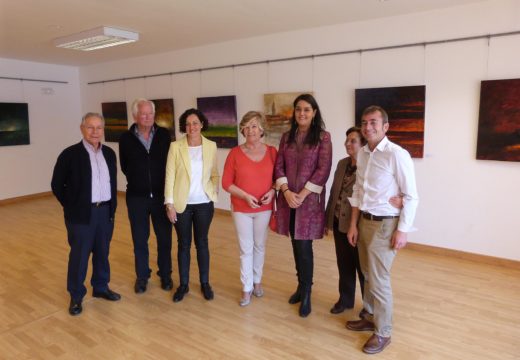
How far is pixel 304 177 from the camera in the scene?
272 centimetres

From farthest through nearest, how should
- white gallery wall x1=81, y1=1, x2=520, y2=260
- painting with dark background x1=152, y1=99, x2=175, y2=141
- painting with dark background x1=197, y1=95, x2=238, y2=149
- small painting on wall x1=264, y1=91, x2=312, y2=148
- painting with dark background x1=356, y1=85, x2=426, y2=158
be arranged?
1. painting with dark background x1=152, y1=99, x2=175, y2=141
2. painting with dark background x1=197, y1=95, x2=238, y2=149
3. small painting on wall x1=264, y1=91, x2=312, y2=148
4. painting with dark background x1=356, y1=85, x2=426, y2=158
5. white gallery wall x1=81, y1=1, x2=520, y2=260

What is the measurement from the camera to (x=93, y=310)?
312 centimetres

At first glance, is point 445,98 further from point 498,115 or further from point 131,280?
point 131,280

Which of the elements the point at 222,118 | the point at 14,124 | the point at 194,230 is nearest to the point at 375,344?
the point at 194,230

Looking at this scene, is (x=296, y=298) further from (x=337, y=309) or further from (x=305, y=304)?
(x=337, y=309)

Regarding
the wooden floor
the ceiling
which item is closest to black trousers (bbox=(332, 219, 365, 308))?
the wooden floor

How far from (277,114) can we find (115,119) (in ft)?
12.2

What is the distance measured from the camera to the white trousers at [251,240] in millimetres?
2959

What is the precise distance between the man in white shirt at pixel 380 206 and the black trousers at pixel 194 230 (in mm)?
1211

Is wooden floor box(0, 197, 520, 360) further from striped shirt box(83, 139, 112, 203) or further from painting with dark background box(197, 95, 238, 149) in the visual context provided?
painting with dark background box(197, 95, 238, 149)

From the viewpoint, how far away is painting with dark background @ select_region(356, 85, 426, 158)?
4246 millimetres

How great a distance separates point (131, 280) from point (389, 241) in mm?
2481

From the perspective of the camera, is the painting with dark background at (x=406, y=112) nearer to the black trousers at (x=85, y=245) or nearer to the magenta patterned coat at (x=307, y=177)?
the magenta patterned coat at (x=307, y=177)

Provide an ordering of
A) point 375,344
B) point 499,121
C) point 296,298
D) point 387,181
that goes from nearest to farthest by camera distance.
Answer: point 387,181 → point 375,344 → point 296,298 → point 499,121
